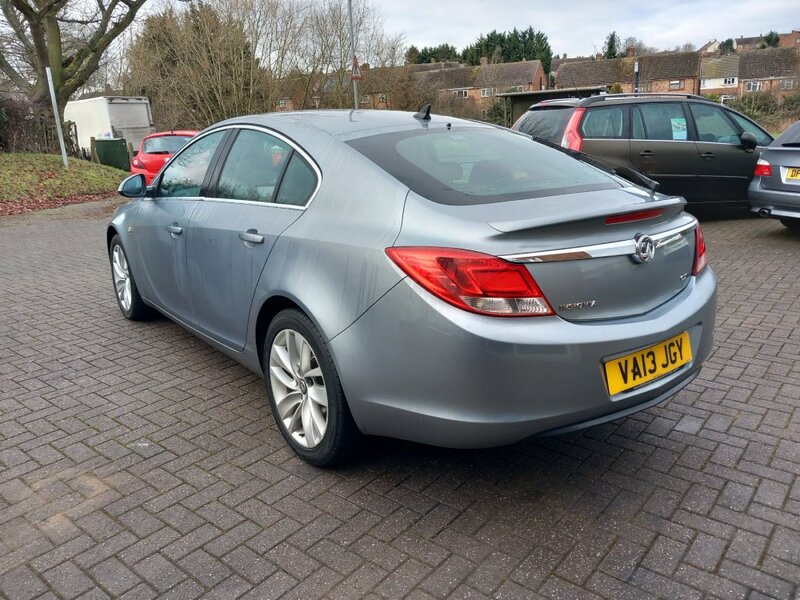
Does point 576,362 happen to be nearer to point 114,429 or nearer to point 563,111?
point 114,429

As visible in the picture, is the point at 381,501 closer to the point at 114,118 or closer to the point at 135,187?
the point at 135,187

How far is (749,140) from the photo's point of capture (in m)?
8.63

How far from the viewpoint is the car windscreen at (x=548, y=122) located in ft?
28.3

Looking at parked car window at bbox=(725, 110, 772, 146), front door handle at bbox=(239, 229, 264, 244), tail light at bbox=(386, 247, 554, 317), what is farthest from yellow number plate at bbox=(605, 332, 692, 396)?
parked car window at bbox=(725, 110, 772, 146)

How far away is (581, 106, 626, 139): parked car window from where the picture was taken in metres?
8.60

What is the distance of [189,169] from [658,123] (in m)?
6.73

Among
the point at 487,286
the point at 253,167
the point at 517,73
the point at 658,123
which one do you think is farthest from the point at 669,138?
the point at 517,73

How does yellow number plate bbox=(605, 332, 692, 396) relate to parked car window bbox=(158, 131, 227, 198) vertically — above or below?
below

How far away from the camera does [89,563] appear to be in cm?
244

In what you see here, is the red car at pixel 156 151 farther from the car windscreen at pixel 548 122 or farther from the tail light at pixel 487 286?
the tail light at pixel 487 286

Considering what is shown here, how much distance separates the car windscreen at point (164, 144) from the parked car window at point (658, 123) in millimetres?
10459

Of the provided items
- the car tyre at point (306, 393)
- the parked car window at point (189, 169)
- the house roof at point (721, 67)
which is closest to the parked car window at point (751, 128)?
the parked car window at point (189, 169)

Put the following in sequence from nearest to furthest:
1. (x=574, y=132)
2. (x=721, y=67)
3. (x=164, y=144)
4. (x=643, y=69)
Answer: (x=574, y=132) < (x=164, y=144) < (x=643, y=69) < (x=721, y=67)

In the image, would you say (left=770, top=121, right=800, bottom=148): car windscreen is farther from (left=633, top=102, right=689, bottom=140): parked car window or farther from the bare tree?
the bare tree
